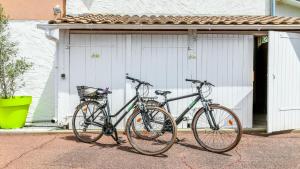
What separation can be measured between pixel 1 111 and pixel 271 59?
245 inches

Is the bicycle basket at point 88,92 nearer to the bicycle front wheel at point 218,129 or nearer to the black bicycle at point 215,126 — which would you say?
the black bicycle at point 215,126

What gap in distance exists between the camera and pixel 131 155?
604 cm

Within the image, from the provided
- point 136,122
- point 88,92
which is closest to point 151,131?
point 136,122

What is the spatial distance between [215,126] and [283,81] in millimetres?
2644

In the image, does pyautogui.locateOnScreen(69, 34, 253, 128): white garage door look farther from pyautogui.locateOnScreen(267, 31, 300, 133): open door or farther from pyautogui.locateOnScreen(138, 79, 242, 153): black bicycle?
pyautogui.locateOnScreen(138, 79, 242, 153): black bicycle

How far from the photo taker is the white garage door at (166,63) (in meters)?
8.25

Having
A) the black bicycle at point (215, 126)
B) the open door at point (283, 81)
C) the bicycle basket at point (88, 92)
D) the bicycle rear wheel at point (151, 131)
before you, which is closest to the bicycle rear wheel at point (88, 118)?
the bicycle basket at point (88, 92)

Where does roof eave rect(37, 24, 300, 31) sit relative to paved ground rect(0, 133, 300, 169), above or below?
above

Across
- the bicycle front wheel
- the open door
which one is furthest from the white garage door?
the bicycle front wheel

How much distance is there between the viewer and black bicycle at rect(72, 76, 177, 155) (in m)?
6.09

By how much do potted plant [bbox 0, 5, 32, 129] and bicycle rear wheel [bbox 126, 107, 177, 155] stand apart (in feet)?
11.1

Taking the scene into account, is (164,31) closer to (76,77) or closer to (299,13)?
(76,77)

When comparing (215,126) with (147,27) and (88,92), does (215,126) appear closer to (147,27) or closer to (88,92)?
(88,92)

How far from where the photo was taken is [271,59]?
762 centimetres
